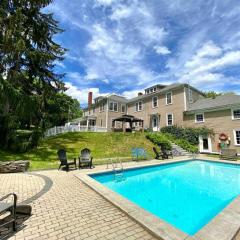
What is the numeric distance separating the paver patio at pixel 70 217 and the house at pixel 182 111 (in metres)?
19.1

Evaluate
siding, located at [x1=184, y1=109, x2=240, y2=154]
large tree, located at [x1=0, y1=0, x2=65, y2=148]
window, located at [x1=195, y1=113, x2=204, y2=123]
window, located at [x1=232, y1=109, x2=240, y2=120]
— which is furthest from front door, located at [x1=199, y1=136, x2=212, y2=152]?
large tree, located at [x1=0, y1=0, x2=65, y2=148]

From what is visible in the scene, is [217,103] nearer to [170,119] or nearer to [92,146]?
[170,119]

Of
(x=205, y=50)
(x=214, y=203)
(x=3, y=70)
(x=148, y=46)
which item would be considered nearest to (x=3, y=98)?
(x=3, y=70)

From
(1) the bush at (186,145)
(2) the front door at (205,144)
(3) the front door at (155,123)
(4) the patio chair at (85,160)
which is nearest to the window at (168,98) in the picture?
(3) the front door at (155,123)

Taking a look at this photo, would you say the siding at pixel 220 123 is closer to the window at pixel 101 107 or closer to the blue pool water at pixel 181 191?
the blue pool water at pixel 181 191

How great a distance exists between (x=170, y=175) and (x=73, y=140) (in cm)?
1345

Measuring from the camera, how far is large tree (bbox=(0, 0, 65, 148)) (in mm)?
15789

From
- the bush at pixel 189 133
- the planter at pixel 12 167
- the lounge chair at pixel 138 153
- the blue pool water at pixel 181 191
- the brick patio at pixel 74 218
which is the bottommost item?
the blue pool water at pixel 181 191

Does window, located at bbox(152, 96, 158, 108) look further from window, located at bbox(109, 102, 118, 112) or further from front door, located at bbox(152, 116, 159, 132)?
window, located at bbox(109, 102, 118, 112)

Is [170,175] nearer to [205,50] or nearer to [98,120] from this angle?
[205,50]

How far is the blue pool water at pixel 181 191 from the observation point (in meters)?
6.21

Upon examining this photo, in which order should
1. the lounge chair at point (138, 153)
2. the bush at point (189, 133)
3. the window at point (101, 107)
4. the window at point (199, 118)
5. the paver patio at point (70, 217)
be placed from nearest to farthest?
the paver patio at point (70, 217)
the lounge chair at point (138, 153)
the bush at point (189, 133)
the window at point (199, 118)
the window at point (101, 107)

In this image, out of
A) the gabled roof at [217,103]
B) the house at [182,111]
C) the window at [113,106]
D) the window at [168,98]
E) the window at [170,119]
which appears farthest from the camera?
the window at [113,106]

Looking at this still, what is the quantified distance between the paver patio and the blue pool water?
203 cm
